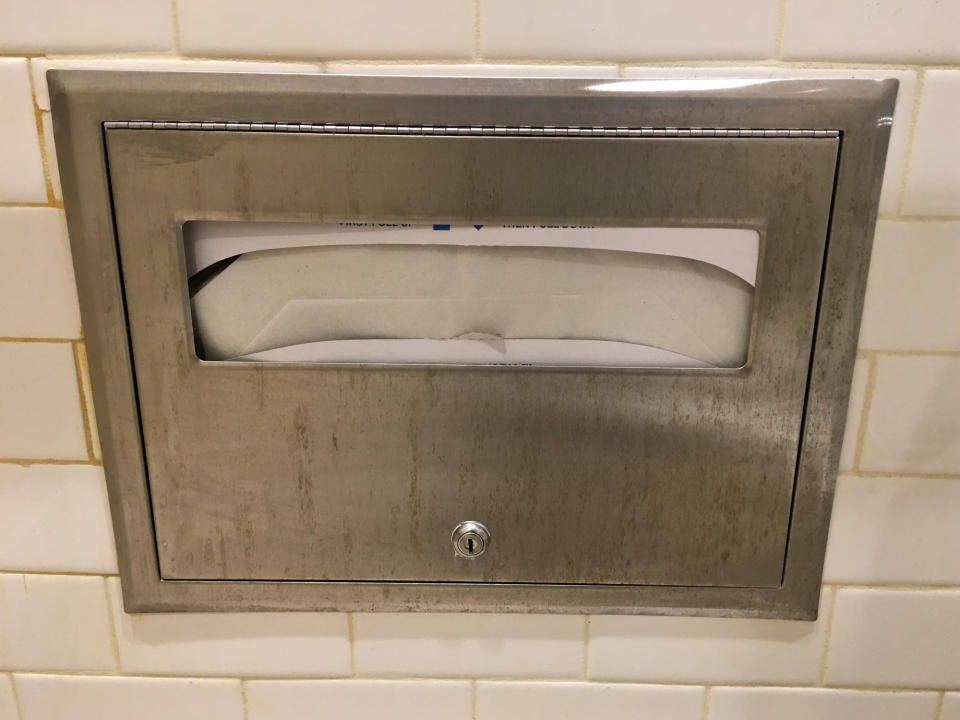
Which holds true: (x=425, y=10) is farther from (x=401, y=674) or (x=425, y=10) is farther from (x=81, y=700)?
(x=81, y=700)

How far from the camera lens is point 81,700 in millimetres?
654

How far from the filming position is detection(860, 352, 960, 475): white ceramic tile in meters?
0.55

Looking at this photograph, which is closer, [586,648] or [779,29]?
[779,29]

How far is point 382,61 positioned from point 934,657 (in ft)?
2.16

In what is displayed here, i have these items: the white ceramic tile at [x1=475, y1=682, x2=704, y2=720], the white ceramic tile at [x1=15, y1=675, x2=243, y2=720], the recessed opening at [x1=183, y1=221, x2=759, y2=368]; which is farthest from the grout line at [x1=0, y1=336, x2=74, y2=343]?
the white ceramic tile at [x1=475, y1=682, x2=704, y2=720]

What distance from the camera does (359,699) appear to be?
648 millimetres

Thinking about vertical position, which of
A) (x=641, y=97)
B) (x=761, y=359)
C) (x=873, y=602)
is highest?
(x=641, y=97)

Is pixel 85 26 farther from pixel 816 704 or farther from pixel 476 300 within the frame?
pixel 816 704

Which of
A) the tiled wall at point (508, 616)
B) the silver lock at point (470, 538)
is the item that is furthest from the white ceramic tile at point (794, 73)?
the silver lock at point (470, 538)

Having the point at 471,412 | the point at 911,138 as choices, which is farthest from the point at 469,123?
the point at 911,138

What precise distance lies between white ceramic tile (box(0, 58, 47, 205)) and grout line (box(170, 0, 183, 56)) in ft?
0.35

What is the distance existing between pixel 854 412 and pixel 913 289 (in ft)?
0.33

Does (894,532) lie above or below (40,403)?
below

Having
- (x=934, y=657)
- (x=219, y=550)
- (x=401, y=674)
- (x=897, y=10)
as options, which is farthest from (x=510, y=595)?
(x=897, y=10)
